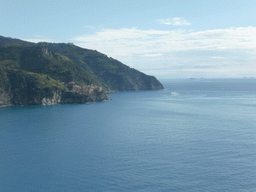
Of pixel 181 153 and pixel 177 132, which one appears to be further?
pixel 177 132

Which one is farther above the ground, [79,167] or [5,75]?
[5,75]

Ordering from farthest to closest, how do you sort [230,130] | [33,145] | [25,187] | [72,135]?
[230,130] < [72,135] < [33,145] < [25,187]

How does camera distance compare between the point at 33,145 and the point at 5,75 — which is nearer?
the point at 33,145

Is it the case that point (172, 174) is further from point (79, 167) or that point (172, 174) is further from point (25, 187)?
point (25, 187)

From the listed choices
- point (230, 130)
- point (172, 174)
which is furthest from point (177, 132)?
point (172, 174)

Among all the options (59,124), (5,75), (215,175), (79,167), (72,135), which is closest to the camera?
(215,175)

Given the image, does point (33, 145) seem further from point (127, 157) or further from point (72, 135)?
point (127, 157)

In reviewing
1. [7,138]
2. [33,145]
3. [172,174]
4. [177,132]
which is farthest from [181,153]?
[7,138]

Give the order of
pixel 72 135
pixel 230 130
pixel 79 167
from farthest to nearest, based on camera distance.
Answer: pixel 230 130 → pixel 72 135 → pixel 79 167

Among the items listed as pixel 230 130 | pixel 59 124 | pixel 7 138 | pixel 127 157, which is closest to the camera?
pixel 127 157
